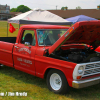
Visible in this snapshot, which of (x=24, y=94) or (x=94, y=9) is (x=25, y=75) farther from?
(x=94, y=9)

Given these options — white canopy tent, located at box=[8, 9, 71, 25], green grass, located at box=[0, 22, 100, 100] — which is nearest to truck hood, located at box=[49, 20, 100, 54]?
green grass, located at box=[0, 22, 100, 100]

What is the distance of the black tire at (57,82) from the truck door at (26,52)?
0.68 m

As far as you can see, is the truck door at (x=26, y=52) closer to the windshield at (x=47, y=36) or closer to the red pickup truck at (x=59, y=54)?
the red pickup truck at (x=59, y=54)

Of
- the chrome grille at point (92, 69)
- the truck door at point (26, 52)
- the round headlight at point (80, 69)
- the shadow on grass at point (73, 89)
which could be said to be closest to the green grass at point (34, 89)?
the shadow on grass at point (73, 89)

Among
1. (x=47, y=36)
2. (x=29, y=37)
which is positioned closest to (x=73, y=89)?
(x=47, y=36)

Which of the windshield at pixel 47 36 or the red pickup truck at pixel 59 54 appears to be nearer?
the red pickup truck at pixel 59 54

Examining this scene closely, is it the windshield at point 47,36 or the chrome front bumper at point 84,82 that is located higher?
the windshield at point 47,36

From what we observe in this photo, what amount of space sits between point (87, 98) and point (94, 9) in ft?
148

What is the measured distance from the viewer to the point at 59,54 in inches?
186

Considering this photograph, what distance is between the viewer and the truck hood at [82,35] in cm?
348

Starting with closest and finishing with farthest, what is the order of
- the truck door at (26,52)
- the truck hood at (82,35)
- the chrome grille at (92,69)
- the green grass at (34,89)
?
1. the truck hood at (82,35)
2. the chrome grille at (92,69)
3. the green grass at (34,89)
4. the truck door at (26,52)

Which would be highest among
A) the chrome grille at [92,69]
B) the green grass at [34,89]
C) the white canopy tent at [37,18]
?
the white canopy tent at [37,18]

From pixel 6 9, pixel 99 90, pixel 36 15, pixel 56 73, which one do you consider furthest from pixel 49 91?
pixel 6 9

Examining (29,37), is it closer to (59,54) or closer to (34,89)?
(59,54)
